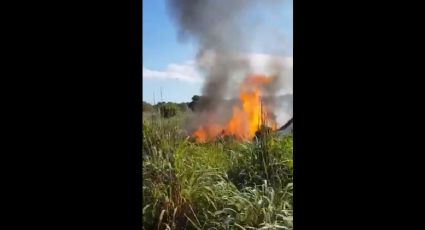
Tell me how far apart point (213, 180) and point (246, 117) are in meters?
0.34

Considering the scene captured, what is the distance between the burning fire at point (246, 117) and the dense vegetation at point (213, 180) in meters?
0.05

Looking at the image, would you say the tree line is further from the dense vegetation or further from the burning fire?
the burning fire

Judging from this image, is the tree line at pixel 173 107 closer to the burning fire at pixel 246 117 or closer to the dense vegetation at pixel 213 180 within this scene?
the dense vegetation at pixel 213 180

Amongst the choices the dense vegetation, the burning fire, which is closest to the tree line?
the dense vegetation

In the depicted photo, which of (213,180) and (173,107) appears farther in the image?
(213,180)

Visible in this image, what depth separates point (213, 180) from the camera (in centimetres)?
208

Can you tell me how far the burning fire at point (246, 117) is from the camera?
6.31 feet

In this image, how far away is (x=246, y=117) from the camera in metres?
1.99

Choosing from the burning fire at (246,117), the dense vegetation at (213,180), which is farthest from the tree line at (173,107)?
the burning fire at (246,117)

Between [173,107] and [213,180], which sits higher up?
[173,107]

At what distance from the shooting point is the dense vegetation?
6.15 ft

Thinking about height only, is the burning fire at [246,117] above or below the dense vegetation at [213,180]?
above

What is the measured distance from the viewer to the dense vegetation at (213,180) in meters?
1.87

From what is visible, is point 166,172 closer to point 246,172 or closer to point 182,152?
point 182,152
